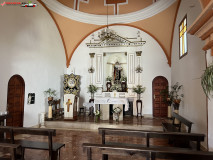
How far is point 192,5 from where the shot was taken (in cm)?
562

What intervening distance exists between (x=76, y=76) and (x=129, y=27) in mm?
4612

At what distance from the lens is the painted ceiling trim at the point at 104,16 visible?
860cm

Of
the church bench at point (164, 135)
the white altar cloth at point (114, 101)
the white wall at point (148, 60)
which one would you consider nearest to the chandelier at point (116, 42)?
the white wall at point (148, 60)

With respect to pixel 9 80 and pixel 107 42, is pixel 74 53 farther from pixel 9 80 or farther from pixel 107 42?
pixel 9 80

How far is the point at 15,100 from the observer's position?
6.50 metres

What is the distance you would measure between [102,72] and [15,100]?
5.52 meters

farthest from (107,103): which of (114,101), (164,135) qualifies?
(164,135)

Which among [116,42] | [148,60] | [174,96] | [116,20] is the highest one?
[116,20]

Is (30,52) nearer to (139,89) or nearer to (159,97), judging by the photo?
(139,89)

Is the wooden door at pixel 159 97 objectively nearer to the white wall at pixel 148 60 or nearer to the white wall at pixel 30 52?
the white wall at pixel 148 60

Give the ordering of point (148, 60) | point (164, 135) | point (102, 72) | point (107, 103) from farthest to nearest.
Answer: point (102, 72)
point (148, 60)
point (107, 103)
point (164, 135)

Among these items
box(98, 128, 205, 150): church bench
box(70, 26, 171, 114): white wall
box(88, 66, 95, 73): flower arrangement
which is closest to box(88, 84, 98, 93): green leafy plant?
box(70, 26, 171, 114): white wall

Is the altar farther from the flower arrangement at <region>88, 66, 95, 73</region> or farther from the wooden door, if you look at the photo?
the flower arrangement at <region>88, 66, 95, 73</region>

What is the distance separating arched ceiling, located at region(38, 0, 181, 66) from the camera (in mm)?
8781
